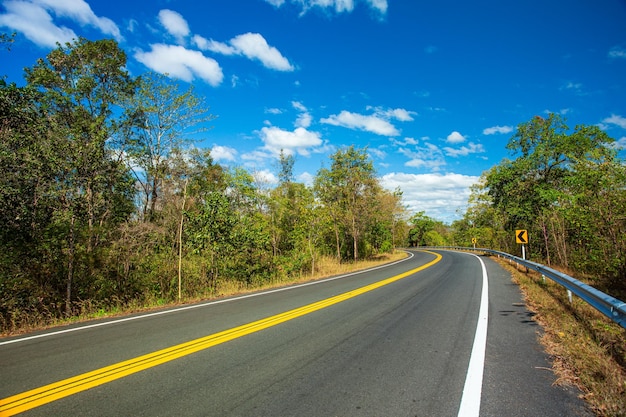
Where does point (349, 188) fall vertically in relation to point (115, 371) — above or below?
above

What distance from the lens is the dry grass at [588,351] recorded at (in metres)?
2.88

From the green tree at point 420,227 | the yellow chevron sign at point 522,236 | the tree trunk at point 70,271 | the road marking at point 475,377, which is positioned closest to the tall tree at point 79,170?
the tree trunk at point 70,271

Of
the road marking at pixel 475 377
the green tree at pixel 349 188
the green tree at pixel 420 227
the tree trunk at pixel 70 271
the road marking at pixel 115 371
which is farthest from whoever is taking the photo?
the green tree at pixel 420 227

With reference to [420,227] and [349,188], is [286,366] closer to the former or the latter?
[349,188]

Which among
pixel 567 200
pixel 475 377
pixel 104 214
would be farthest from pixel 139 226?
pixel 567 200

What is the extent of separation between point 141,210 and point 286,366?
19.6 metres

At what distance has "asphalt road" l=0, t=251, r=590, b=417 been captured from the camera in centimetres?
288

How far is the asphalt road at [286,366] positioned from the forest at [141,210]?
3.33 metres

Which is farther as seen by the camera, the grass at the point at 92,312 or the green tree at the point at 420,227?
the green tree at the point at 420,227

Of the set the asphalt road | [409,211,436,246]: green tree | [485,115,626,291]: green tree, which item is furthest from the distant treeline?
[409,211,436,246]: green tree

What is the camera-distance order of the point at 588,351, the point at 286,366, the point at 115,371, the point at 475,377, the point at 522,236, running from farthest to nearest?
the point at 522,236
the point at 588,351
the point at 286,366
the point at 115,371
the point at 475,377

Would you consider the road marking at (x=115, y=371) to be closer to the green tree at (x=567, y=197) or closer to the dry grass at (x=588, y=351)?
the dry grass at (x=588, y=351)

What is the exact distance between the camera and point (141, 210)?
19656mm

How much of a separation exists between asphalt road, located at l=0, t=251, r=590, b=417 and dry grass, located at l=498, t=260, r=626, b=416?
20 cm
